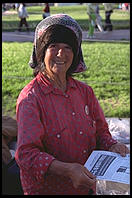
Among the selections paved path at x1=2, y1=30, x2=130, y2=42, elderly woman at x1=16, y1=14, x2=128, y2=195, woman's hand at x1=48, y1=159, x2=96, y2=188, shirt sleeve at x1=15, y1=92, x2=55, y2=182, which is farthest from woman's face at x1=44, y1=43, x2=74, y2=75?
paved path at x1=2, y1=30, x2=130, y2=42

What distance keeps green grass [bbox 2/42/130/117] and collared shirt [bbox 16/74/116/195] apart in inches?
149

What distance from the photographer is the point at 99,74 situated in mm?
7676

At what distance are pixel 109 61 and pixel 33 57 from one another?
7241 mm

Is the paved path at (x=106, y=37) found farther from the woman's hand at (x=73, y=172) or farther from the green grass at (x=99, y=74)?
the woman's hand at (x=73, y=172)

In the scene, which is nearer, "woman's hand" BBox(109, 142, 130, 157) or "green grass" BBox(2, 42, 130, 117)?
"woman's hand" BBox(109, 142, 130, 157)

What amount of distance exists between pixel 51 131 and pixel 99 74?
613 cm

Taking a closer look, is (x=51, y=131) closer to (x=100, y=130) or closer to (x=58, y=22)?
(x=100, y=130)

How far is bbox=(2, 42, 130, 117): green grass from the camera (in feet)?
19.8

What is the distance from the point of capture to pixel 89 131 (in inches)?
68.4

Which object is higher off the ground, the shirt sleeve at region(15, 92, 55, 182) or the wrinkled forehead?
the wrinkled forehead

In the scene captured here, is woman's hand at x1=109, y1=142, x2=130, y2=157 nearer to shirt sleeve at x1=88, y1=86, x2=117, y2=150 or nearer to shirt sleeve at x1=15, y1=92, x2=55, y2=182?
shirt sleeve at x1=88, y1=86, x2=117, y2=150

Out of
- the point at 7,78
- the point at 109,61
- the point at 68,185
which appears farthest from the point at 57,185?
the point at 109,61

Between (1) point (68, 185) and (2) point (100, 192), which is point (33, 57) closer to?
(1) point (68, 185)

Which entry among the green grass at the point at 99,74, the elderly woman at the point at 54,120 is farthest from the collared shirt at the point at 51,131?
the green grass at the point at 99,74
